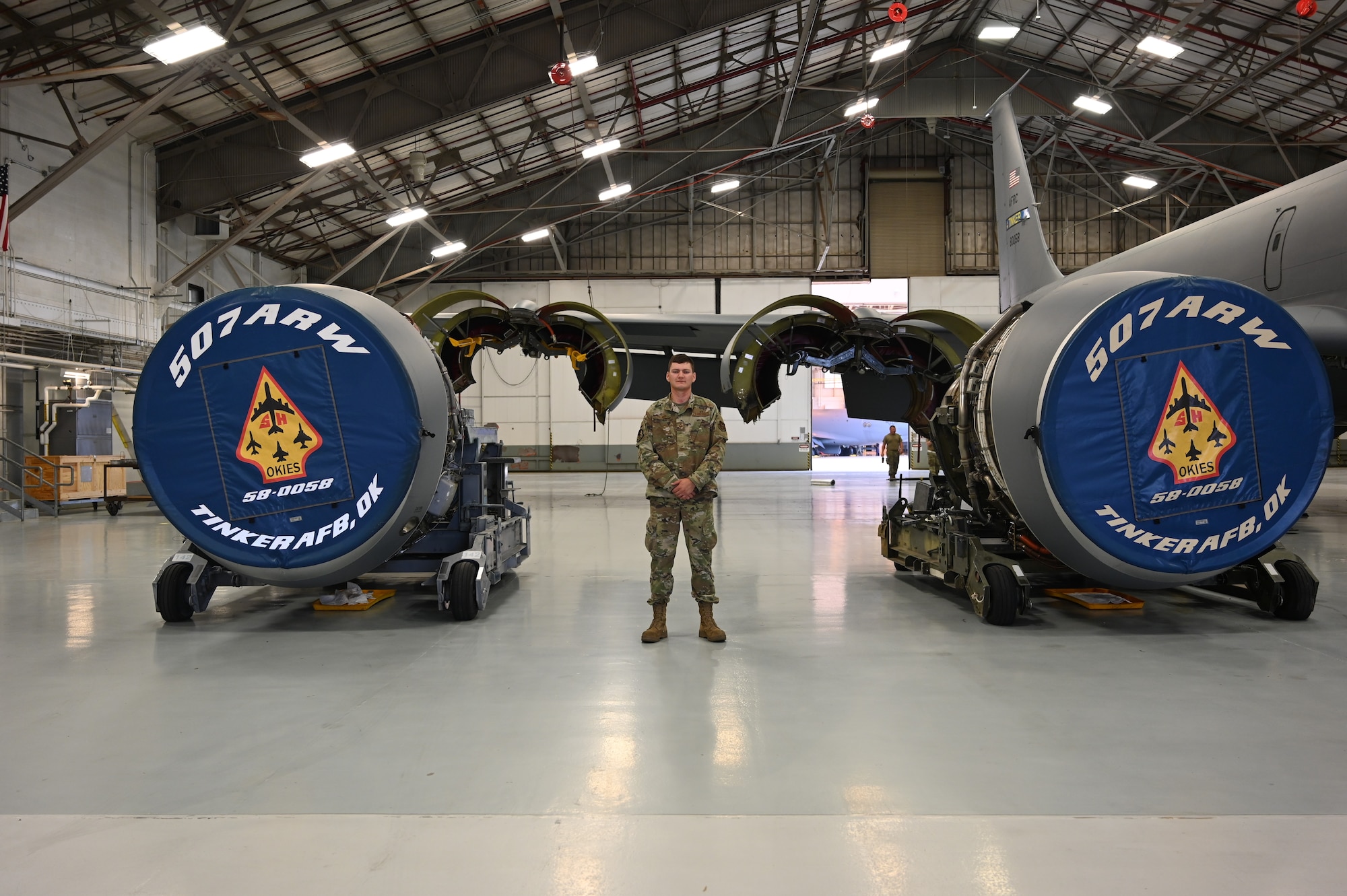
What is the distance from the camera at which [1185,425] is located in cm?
455

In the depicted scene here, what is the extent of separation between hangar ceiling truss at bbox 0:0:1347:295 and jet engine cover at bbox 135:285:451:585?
8.78 m

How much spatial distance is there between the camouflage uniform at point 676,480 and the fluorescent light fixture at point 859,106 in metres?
19.9

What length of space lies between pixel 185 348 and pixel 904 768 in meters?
4.67

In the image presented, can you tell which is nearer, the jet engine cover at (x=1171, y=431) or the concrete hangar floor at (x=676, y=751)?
the concrete hangar floor at (x=676, y=751)

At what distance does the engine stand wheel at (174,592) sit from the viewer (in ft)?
17.2

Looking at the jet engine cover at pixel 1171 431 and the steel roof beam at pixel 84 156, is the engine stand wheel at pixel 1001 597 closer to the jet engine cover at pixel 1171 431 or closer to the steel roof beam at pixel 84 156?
the jet engine cover at pixel 1171 431

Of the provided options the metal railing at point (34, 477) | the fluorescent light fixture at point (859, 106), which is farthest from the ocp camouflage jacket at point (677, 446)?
the fluorescent light fixture at point (859, 106)

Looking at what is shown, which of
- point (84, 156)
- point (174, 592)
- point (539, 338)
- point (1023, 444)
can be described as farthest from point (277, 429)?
point (84, 156)

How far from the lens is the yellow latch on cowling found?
29.6ft

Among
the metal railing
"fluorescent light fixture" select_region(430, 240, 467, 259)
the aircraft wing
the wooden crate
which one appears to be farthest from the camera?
"fluorescent light fixture" select_region(430, 240, 467, 259)

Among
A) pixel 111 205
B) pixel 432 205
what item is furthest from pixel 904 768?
pixel 432 205

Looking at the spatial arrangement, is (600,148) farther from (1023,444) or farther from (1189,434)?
(1189,434)

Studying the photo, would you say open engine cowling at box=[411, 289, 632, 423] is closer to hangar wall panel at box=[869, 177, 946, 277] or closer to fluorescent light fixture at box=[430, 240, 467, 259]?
fluorescent light fixture at box=[430, 240, 467, 259]

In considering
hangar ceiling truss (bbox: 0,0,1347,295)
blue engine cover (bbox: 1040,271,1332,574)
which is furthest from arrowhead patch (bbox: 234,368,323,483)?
hangar ceiling truss (bbox: 0,0,1347,295)
